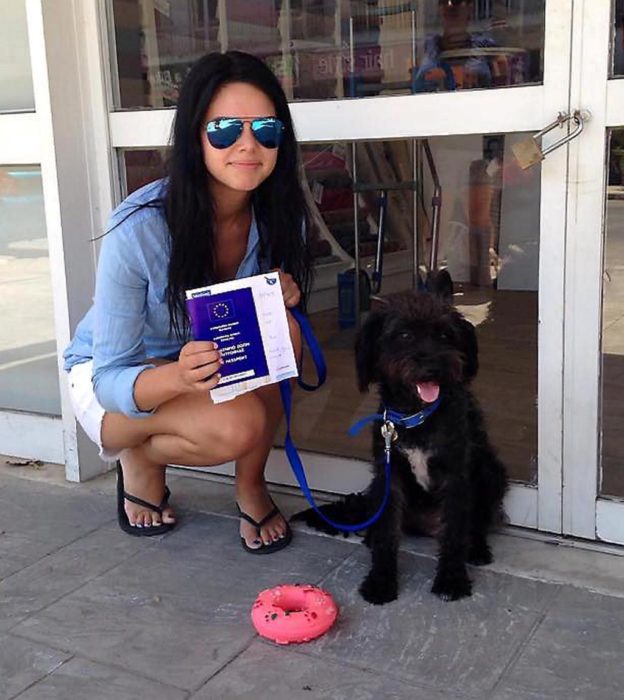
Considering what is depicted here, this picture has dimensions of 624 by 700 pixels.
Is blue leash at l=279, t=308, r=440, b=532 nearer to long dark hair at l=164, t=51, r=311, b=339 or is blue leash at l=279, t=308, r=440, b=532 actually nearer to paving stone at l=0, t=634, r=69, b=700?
long dark hair at l=164, t=51, r=311, b=339

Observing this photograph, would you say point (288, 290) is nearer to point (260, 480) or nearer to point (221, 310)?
point (221, 310)

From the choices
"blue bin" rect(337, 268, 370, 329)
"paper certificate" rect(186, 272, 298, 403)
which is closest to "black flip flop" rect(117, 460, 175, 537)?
"paper certificate" rect(186, 272, 298, 403)

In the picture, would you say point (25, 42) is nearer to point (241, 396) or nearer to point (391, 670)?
point (241, 396)

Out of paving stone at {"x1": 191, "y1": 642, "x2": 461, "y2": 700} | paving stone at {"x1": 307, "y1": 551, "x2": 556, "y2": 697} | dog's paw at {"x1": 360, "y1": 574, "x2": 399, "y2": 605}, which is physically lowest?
paving stone at {"x1": 191, "y1": 642, "x2": 461, "y2": 700}

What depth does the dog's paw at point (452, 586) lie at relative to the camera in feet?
8.80

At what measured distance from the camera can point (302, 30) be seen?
11.6 ft

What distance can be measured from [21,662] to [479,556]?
4.67 ft

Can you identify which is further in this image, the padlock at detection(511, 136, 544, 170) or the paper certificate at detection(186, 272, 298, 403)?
the padlock at detection(511, 136, 544, 170)

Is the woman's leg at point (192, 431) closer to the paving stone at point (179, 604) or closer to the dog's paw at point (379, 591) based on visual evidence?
the paving stone at point (179, 604)

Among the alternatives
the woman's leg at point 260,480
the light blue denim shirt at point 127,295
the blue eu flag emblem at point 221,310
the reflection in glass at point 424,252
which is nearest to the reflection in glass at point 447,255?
the reflection in glass at point 424,252

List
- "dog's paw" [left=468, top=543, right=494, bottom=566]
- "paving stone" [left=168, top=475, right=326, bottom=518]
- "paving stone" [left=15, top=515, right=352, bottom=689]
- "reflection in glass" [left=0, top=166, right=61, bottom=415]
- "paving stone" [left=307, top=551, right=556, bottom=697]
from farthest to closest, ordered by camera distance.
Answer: "reflection in glass" [left=0, top=166, right=61, bottom=415], "paving stone" [left=168, top=475, right=326, bottom=518], "dog's paw" [left=468, top=543, right=494, bottom=566], "paving stone" [left=15, top=515, right=352, bottom=689], "paving stone" [left=307, top=551, right=556, bottom=697]

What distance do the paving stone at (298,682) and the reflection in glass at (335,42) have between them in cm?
186

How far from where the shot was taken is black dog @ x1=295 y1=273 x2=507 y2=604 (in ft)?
8.46

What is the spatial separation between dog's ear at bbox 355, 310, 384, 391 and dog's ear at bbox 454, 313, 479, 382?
9.1 inches
